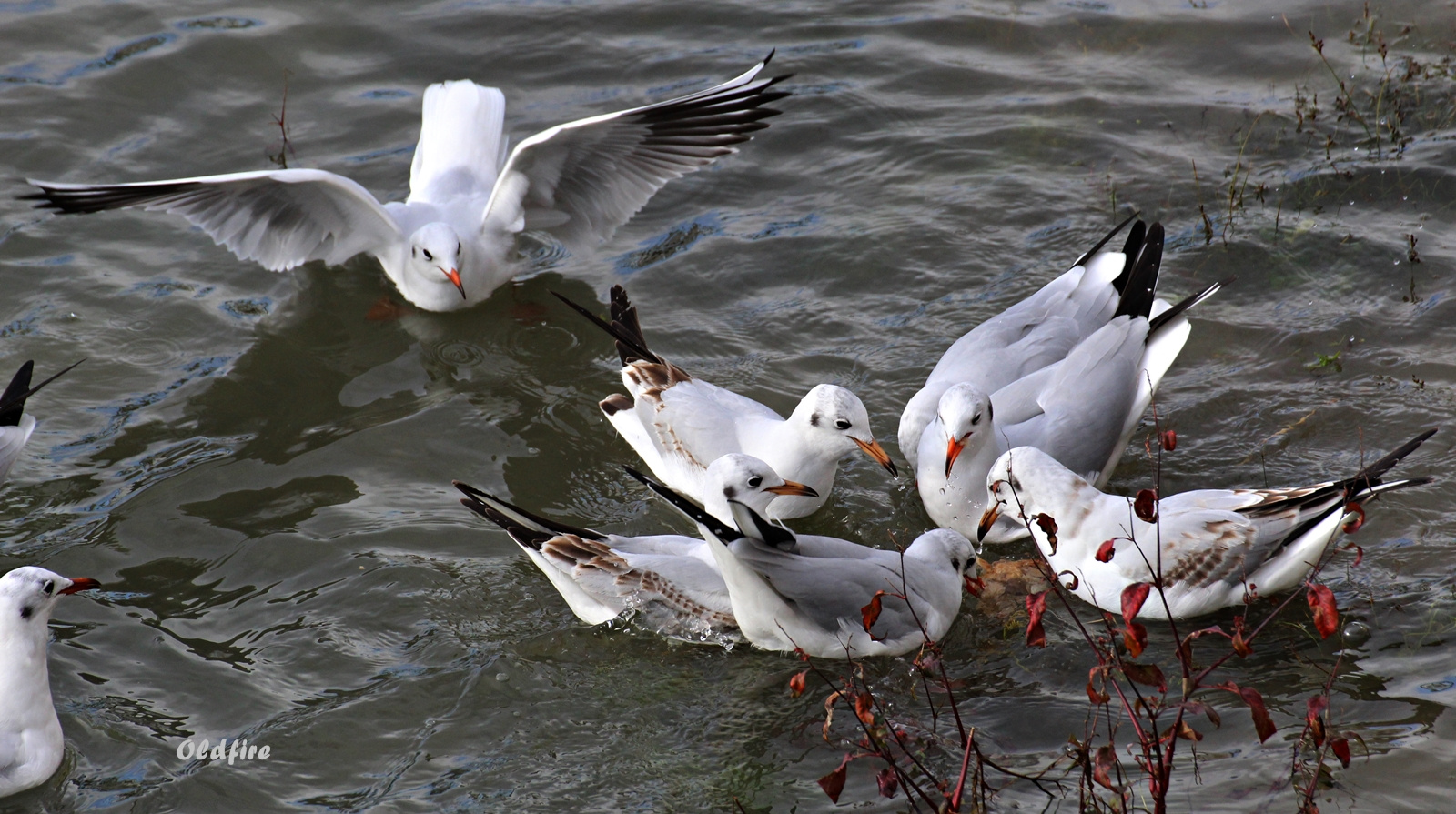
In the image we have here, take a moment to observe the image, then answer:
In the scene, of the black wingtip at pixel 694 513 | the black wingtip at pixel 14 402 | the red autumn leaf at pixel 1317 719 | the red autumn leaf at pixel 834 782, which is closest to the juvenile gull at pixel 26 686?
the black wingtip at pixel 14 402

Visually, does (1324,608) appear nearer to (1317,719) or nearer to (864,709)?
(1317,719)

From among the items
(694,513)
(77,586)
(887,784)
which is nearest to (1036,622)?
(887,784)

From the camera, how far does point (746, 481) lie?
19.3 feet

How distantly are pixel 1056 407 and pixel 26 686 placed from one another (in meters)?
4.51

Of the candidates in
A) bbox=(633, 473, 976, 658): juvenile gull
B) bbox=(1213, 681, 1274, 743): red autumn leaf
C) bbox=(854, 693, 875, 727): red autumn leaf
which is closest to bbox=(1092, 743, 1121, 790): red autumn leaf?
bbox=(1213, 681, 1274, 743): red autumn leaf

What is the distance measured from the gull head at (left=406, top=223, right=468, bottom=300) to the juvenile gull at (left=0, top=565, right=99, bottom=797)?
3262 millimetres

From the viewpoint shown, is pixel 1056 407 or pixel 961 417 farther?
pixel 1056 407

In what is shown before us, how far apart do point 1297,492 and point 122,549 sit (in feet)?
17.3

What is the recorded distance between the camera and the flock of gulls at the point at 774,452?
5246 millimetres

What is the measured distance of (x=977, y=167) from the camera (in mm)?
9352

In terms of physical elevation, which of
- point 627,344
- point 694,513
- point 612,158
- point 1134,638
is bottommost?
point 627,344

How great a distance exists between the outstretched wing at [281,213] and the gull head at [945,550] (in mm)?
4001

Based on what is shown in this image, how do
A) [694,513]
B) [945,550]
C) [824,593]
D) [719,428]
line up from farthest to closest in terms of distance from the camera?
1. [719,428]
2. [945,550]
3. [824,593]
4. [694,513]

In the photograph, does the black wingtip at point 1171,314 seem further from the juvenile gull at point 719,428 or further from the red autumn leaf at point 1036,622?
the red autumn leaf at point 1036,622
